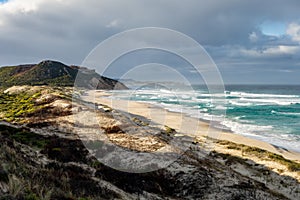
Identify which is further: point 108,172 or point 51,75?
point 51,75

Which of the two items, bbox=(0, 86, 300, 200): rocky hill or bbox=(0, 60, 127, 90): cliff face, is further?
bbox=(0, 60, 127, 90): cliff face

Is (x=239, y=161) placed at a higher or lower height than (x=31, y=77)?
lower

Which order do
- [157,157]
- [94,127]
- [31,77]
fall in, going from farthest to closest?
[31,77]
[94,127]
[157,157]

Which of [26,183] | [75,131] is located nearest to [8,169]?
[26,183]

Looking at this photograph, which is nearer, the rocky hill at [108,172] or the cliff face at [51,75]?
the rocky hill at [108,172]

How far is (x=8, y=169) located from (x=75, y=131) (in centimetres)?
1613

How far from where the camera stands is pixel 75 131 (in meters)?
26.5

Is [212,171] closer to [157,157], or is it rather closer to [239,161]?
[157,157]

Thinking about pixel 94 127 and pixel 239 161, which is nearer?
pixel 239 161

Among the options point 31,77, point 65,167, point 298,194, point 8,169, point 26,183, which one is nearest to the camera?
point 26,183

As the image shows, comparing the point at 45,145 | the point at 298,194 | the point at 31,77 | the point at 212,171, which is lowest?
the point at 298,194

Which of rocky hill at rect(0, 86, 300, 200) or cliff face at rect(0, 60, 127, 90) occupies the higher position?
cliff face at rect(0, 60, 127, 90)

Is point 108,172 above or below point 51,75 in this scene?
below

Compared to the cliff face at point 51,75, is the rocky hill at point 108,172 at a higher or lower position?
lower
